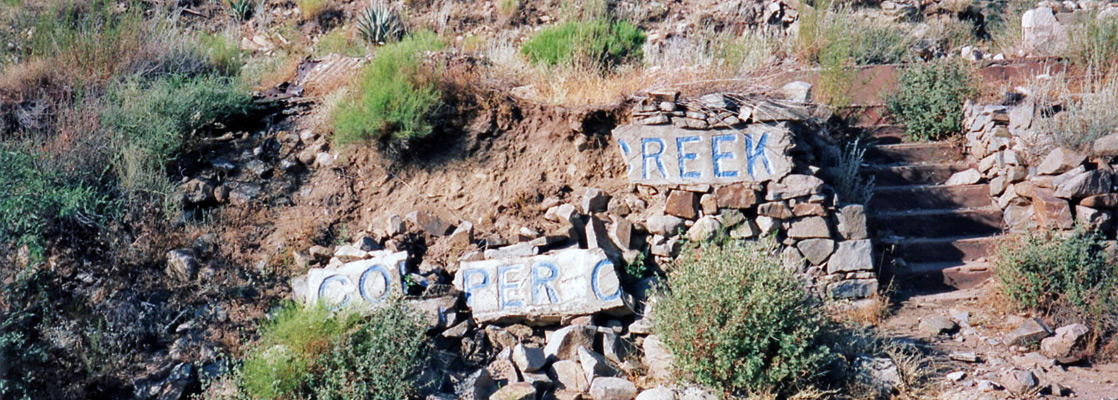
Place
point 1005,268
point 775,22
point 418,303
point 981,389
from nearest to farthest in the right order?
point 981,389, point 418,303, point 1005,268, point 775,22

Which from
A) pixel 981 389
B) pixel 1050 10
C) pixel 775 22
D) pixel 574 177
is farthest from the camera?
pixel 775 22

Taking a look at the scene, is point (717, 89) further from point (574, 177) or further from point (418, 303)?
point (418, 303)

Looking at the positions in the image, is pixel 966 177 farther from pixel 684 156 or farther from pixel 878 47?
pixel 684 156

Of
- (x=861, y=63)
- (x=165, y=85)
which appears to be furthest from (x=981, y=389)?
(x=165, y=85)

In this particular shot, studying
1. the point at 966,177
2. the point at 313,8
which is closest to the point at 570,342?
the point at 966,177

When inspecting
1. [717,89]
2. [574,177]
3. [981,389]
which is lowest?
[981,389]

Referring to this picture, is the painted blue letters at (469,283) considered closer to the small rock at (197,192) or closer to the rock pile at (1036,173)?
the small rock at (197,192)

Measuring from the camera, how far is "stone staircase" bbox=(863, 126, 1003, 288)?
750 cm

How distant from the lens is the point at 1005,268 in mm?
6910

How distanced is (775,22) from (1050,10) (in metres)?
3.12

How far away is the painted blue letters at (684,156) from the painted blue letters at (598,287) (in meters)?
1.05

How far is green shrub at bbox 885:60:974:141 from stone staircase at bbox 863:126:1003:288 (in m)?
0.18

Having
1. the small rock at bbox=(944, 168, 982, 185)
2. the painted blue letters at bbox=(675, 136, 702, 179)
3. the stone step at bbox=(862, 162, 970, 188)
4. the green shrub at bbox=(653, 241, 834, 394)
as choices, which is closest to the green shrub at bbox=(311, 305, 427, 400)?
the green shrub at bbox=(653, 241, 834, 394)

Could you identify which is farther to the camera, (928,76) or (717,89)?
(928,76)
